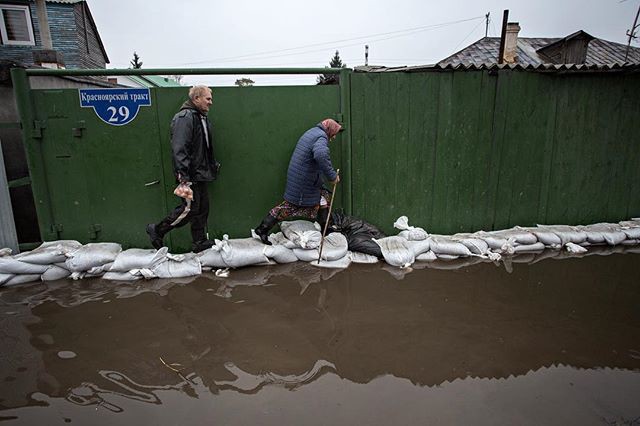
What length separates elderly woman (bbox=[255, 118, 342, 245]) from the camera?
390cm

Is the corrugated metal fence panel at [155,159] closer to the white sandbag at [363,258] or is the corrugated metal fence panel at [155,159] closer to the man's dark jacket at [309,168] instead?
the man's dark jacket at [309,168]

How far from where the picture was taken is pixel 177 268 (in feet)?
12.7

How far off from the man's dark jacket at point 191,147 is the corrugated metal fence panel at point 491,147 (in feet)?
5.42

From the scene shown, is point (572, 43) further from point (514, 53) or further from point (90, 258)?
point (90, 258)

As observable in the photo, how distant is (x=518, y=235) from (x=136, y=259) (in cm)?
421

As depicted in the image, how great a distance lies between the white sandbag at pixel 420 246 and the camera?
4252 millimetres

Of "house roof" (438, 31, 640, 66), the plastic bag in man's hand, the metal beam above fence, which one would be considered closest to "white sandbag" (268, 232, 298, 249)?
the plastic bag in man's hand

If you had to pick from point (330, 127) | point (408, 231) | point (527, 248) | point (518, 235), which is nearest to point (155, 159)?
point (330, 127)

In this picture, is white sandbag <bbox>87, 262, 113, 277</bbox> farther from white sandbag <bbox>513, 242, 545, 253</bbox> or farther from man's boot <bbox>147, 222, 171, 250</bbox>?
white sandbag <bbox>513, 242, 545, 253</bbox>

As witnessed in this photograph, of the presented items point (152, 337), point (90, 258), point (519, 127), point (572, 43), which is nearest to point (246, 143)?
point (90, 258)

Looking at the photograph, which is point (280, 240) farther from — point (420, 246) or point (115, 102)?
point (115, 102)

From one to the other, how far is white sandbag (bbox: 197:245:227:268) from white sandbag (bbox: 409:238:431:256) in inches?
79.7

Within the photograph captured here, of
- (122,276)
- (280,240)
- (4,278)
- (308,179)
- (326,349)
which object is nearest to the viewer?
(326,349)

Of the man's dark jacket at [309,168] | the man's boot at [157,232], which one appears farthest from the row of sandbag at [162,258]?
the man's dark jacket at [309,168]
